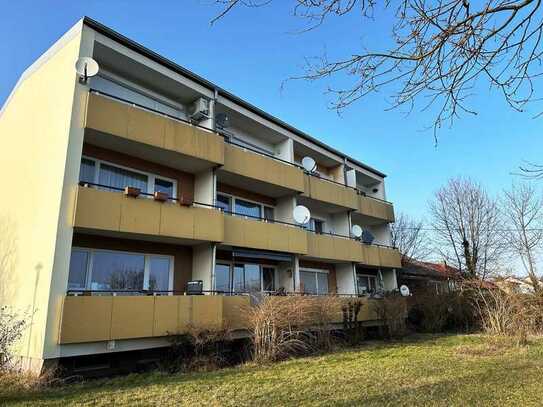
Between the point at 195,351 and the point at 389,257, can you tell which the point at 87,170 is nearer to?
the point at 195,351

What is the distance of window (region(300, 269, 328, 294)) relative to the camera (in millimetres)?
22250

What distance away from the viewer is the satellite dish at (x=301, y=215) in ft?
63.5

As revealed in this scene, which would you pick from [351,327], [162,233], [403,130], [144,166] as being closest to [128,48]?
[144,166]

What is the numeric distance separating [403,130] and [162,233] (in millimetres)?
9527

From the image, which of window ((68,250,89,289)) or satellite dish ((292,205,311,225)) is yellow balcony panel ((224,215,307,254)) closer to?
satellite dish ((292,205,311,225))

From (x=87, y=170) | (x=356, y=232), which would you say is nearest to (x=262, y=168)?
(x=87, y=170)

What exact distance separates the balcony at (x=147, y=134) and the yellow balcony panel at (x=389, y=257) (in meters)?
15.4

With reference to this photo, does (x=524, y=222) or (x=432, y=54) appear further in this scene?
(x=524, y=222)

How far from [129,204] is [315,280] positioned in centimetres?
1370

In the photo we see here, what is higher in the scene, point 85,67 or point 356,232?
point 85,67

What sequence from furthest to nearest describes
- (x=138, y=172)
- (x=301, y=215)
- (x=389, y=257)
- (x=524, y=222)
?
(x=524, y=222), (x=389, y=257), (x=301, y=215), (x=138, y=172)

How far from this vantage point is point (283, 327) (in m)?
13.3

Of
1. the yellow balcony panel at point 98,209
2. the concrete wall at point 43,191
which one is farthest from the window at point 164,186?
the concrete wall at point 43,191

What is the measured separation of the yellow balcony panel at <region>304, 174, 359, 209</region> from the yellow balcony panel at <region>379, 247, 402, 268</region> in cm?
411
